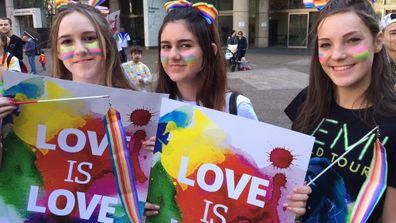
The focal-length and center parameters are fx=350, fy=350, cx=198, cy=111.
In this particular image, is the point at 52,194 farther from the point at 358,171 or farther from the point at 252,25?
the point at 252,25

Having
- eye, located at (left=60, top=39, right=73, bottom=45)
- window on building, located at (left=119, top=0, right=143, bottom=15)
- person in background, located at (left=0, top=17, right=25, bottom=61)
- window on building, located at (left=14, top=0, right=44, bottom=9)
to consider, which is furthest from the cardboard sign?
window on building, located at (left=14, top=0, right=44, bottom=9)

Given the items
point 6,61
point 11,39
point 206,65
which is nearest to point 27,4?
point 11,39

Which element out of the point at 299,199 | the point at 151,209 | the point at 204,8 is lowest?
the point at 151,209

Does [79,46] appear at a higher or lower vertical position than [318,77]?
higher

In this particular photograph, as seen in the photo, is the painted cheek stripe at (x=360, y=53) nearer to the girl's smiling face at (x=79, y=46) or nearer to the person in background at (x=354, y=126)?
the person in background at (x=354, y=126)

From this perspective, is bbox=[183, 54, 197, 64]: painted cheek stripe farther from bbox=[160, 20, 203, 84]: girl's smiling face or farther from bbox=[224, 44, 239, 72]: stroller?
bbox=[224, 44, 239, 72]: stroller

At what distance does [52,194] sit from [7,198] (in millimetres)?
206

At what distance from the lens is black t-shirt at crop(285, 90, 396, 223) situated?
4.88ft

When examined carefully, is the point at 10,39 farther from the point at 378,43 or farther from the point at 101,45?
the point at 378,43

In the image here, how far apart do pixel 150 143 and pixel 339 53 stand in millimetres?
944

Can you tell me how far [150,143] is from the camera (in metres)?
1.63

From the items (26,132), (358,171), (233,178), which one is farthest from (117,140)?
(358,171)

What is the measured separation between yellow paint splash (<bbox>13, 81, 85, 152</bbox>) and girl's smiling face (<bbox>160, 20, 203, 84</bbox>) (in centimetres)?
56

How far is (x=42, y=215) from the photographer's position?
163 cm
